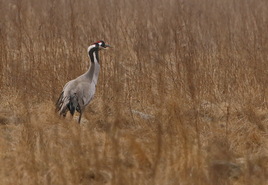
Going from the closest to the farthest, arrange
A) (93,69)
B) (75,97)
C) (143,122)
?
(143,122), (75,97), (93,69)

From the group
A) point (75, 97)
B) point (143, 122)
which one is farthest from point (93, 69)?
point (143, 122)

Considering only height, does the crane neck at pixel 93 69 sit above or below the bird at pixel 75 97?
above

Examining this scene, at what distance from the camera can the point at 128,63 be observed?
310 inches

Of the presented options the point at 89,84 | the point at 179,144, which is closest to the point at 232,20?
the point at 89,84

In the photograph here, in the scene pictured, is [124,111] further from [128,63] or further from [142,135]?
[128,63]

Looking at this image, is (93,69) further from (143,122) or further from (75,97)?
(143,122)

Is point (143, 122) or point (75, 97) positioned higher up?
point (75, 97)

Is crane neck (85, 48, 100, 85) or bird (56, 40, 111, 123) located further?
crane neck (85, 48, 100, 85)

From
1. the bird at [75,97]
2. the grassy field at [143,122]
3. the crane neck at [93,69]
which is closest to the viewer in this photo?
the grassy field at [143,122]

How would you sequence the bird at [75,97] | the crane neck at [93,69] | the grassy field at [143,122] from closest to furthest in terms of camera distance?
the grassy field at [143,122] → the bird at [75,97] → the crane neck at [93,69]

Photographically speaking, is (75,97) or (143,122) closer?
(143,122)

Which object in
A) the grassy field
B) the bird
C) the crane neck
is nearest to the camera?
the grassy field

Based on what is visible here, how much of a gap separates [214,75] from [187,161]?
326 centimetres

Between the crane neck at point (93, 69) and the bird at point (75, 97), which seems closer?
the bird at point (75, 97)
